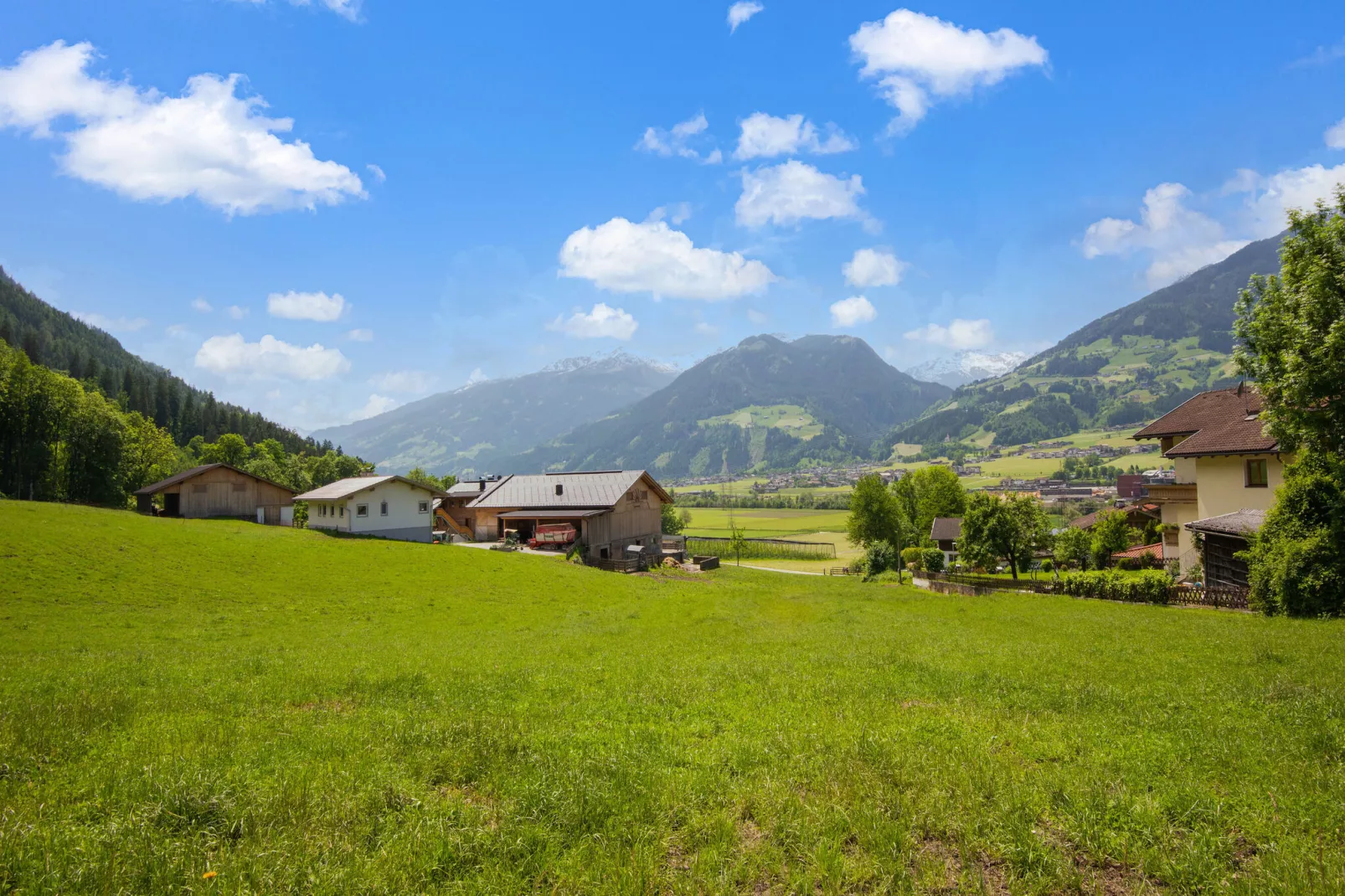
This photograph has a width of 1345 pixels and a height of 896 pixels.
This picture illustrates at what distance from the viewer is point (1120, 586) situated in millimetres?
33656

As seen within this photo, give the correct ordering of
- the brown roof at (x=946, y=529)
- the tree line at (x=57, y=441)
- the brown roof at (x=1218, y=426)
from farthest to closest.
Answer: the brown roof at (x=946, y=529), the tree line at (x=57, y=441), the brown roof at (x=1218, y=426)

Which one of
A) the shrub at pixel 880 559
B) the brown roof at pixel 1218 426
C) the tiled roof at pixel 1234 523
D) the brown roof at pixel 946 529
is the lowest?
the shrub at pixel 880 559

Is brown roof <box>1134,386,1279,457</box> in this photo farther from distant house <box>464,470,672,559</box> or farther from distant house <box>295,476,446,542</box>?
distant house <box>295,476,446,542</box>

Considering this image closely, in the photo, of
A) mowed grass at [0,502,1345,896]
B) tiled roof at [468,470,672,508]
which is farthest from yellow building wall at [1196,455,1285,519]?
tiled roof at [468,470,672,508]

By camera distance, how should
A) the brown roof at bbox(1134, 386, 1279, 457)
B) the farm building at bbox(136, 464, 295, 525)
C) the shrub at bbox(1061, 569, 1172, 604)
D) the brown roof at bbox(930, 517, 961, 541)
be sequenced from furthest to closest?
the brown roof at bbox(930, 517, 961, 541) < the farm building at bbox(136, 464, 295, 525) < the brown roof at bbox(1134, 386, 1279, 457) < the shrub at bbox(1061, 569, 1172, 604)

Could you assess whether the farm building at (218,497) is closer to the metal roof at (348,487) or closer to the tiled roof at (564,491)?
the metal roof at (348,487)

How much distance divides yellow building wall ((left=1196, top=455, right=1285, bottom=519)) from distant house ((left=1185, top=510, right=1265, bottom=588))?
7.06 feet

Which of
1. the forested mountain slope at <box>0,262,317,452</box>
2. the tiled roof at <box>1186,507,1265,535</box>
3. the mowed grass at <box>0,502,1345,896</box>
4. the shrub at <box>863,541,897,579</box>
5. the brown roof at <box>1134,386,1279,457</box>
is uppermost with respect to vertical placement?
the forested mountain slope at <box>0,262,317,452</box>

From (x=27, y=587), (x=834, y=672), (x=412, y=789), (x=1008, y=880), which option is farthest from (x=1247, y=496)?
(x=27, y=587)

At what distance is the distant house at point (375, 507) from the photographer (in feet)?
183

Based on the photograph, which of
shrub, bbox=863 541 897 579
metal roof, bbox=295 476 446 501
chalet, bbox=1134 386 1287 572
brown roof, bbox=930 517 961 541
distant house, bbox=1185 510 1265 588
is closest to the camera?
distant house, bbox=1185 510 1265 588

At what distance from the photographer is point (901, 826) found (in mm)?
6250

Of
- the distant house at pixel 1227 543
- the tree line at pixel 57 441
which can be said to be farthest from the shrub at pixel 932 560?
the tree line at pixel 57 441

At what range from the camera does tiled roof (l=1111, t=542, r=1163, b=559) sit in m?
50.5
